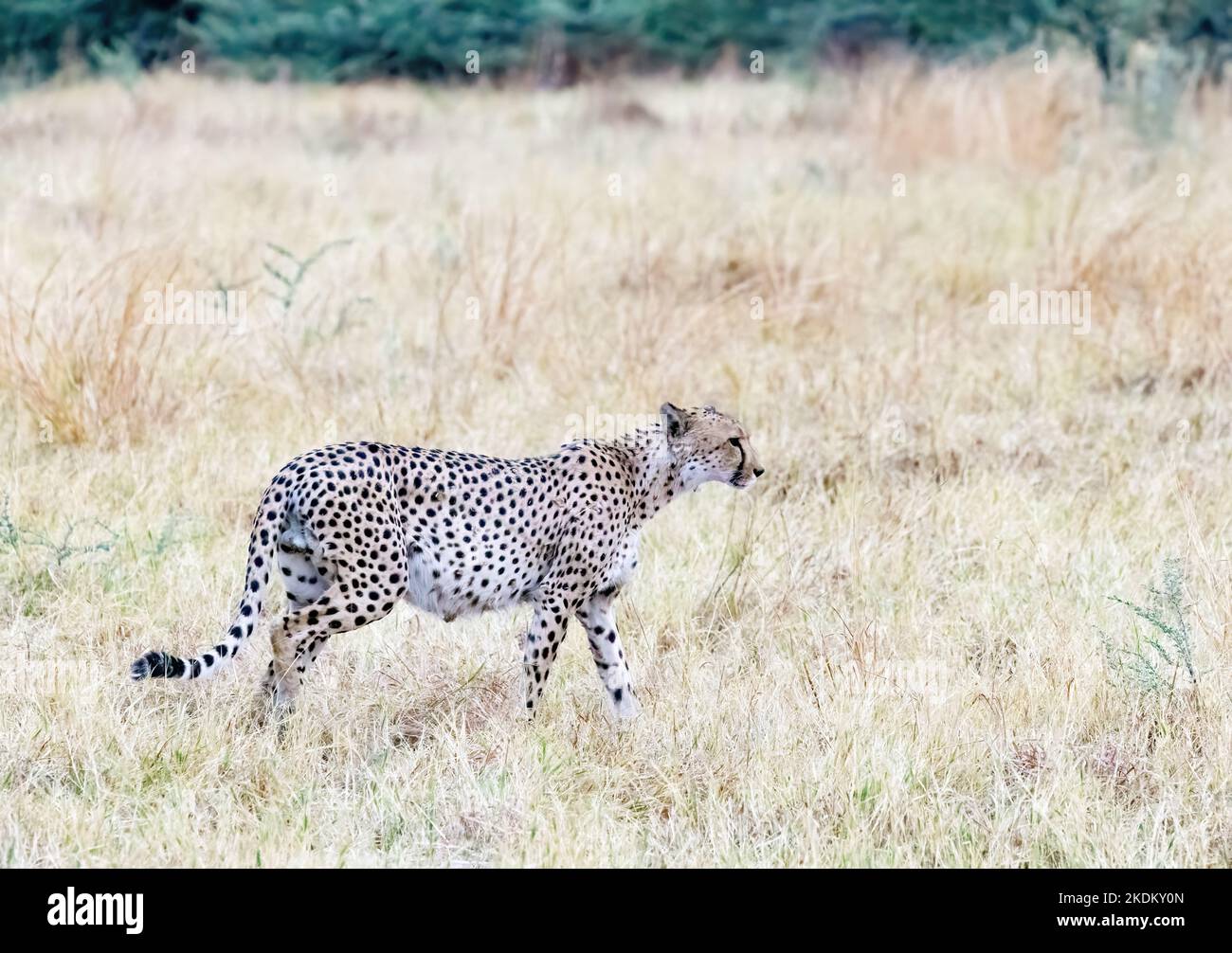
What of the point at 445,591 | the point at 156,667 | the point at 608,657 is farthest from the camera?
the point at 608,657

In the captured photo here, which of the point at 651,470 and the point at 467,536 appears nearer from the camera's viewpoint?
the point at 467,536

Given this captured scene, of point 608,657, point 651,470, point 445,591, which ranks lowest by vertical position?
point 608,657

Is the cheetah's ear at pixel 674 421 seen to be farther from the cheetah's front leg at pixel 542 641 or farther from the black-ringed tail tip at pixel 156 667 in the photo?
the black-ringed tail tip at pixel 156 667

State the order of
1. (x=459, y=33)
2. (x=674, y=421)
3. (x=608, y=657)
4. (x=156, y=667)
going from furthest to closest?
1. (x=459, y=33)
2. (x=674, y=421)
3. (x=608, y=657)
4. (x=156, y=667)

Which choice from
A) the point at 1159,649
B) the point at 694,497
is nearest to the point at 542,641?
the point at 1159,649

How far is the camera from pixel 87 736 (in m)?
3.66

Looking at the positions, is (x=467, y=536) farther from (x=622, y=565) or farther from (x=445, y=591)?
(x=622, y=565)

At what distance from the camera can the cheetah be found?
3.69 meters

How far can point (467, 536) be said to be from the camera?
384 centimetres

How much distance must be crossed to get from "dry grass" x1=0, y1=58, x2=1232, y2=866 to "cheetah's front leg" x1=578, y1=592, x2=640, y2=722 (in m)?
0.07

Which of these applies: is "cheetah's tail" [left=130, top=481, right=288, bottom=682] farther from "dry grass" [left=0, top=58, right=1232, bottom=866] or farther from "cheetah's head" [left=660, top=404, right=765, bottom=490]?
"cheetah's head" [left=660, top=404, right=765, bottom=490]

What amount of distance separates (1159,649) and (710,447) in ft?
3.62

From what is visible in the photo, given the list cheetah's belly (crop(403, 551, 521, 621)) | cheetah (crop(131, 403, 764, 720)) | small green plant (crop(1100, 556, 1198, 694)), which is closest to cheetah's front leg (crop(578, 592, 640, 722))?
cheetah (crop(131, 403, 764, 720))

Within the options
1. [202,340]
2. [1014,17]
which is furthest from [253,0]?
[202,340]
